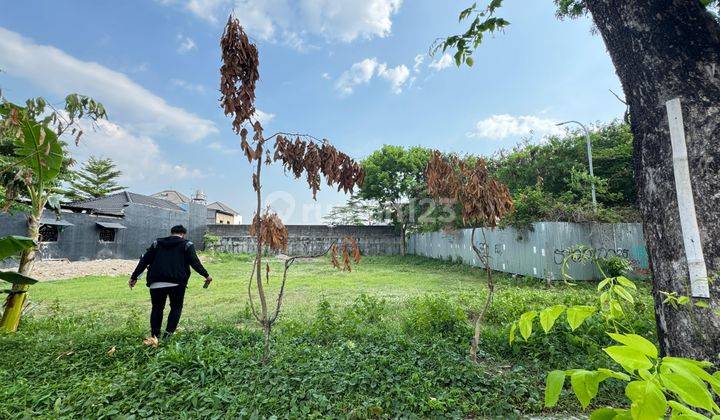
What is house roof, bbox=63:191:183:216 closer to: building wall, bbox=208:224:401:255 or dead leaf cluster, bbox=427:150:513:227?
building wall, bbox=208:224:401:255

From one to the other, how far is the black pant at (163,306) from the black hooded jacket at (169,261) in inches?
4.4

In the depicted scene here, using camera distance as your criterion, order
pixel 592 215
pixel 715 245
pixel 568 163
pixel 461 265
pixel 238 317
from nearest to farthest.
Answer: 1. pixel 715 245
2. pixel 238 317
3. pixel 592 215
4. pixel 568 163
5. pixel 461 265

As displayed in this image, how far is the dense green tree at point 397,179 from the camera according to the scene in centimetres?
1853

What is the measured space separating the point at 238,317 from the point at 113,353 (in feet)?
6.17

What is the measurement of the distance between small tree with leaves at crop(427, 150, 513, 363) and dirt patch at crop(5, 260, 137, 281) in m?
12.6

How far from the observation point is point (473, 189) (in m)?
3.48

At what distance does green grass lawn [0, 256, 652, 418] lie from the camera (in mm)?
2400

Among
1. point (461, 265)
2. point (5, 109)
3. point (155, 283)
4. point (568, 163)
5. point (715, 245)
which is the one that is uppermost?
point (568, 163)

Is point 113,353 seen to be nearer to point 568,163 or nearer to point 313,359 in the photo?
point 313,359

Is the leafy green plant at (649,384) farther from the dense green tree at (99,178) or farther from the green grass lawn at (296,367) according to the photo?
the dense green tree at (99,178)

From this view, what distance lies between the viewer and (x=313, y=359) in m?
3.17

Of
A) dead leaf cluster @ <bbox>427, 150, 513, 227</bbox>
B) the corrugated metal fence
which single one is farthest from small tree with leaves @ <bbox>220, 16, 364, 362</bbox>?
the corrugated metal fence

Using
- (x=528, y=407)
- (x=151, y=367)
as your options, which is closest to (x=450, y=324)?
(x=528, y=407)

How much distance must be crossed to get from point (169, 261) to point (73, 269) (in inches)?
449
